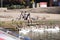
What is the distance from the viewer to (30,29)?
62.1 feet

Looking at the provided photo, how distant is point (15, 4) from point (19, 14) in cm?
633

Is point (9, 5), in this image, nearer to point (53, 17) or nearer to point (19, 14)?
point (19, 14)

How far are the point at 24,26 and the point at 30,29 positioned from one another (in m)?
1.09

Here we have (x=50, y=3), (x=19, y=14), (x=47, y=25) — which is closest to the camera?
(x=47, y=25)

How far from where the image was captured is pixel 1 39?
8.54 feet

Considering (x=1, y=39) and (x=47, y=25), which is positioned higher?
(x=1, y=39)

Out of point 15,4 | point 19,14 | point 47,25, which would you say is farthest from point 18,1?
point 47,25

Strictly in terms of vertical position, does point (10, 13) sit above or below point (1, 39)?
below

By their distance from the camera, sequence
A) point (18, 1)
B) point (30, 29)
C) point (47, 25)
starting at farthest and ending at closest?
1. point (18, 1)
2. point (47, 25)
3. point (30, 29)

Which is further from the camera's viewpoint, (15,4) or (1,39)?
(15,4)

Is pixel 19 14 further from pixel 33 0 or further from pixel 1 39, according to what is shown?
pixel 1 39

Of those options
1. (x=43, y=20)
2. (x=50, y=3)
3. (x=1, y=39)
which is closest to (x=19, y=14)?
(x=43, y=20)

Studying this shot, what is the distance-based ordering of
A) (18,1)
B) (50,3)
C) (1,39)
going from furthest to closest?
(50,3)
(18,1)
(1,39)

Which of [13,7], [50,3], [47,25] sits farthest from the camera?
[50,3]
